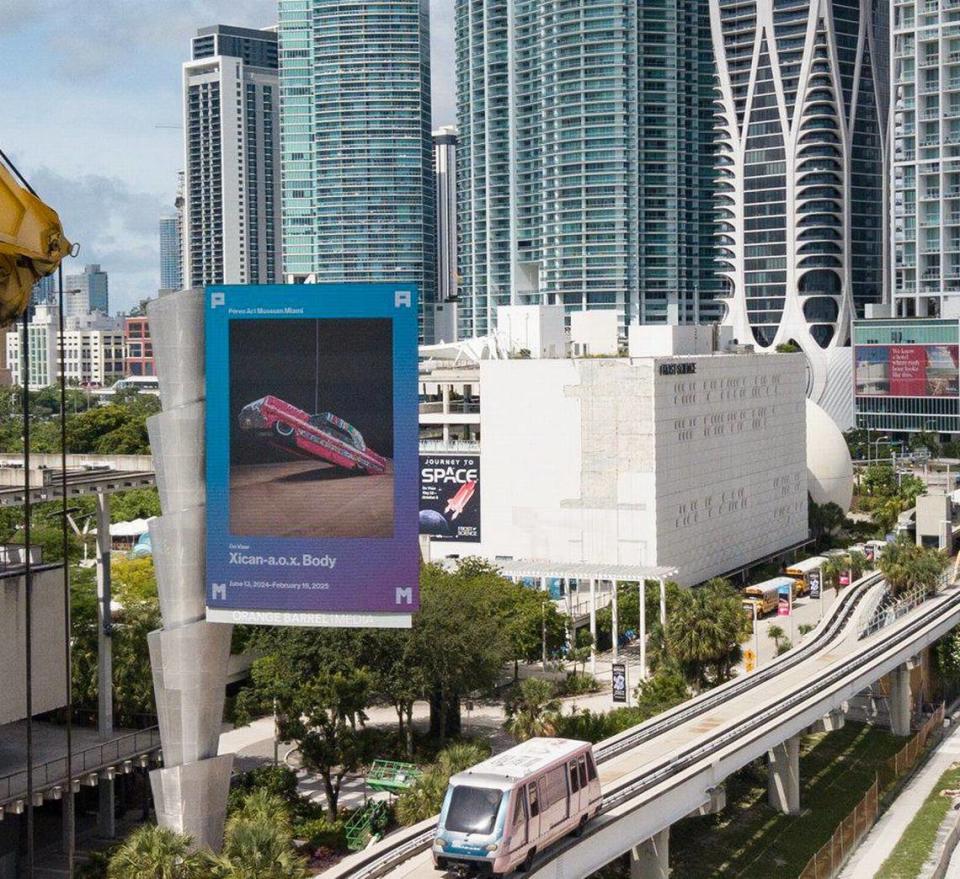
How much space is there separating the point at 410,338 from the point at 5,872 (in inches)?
634

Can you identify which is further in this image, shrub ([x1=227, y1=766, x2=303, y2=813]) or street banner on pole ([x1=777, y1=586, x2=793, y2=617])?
street banner on pole ([x1=777, y1=586, x2=793, y2=617])

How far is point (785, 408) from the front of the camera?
102 m

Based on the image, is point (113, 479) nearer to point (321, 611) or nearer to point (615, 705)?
point (321, 611)

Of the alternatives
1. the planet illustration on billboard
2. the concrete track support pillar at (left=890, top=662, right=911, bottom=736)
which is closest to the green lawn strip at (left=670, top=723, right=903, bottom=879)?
the concrete track support pillar at (left=890, top=662, right=911, bottom=736)

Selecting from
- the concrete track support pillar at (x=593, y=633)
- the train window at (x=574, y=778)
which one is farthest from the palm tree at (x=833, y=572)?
the train window at (x=574, y=778)

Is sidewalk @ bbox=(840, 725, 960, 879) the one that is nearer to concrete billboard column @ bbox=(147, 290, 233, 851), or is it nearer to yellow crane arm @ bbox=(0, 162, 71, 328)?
concrete billboard column @ bbox=(147, 290, 233, 851)

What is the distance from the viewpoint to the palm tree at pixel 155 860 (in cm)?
3550

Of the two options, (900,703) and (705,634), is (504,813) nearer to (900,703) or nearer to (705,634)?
(705,634)

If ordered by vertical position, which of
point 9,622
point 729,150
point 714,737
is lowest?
point 714,737

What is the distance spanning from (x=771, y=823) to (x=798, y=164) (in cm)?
14977

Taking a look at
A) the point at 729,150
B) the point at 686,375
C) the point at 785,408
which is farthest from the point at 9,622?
the point at 729,150

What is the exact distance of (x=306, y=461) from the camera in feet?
140

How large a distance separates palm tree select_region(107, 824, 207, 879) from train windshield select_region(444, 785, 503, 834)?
5.91 meters

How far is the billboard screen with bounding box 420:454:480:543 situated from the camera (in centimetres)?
8749
